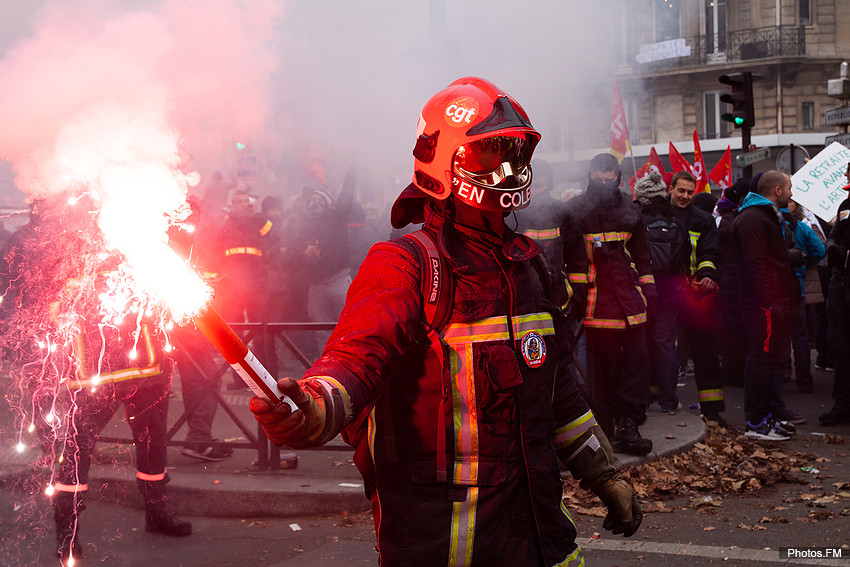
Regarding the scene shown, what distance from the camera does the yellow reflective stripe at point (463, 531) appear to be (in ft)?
6.47

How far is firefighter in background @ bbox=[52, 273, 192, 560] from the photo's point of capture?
441 centimetres

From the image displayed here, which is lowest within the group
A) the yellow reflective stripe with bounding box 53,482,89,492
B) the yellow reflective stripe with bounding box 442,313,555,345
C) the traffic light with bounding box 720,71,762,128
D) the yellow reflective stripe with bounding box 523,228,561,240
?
the yellow reflective stripe with bounding box 53,482,89,492

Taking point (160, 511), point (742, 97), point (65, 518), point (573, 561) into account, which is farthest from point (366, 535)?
point (742, 97)

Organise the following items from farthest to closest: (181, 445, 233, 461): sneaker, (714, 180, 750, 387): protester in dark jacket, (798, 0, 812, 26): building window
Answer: (798, 0, 812, 26): building window < (714, 180, 750, 387): protester in dark jacket < (181, 445, 233, 461): sneaker

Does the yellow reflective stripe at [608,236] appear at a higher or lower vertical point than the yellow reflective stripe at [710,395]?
higher

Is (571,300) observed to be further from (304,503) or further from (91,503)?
(91,503)

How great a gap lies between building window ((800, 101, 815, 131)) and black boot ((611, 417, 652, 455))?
2334 cm

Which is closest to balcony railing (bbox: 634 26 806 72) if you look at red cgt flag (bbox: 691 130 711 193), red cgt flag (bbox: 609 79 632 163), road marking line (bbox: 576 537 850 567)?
red cgt flag (bbox: 691 130 711 193)

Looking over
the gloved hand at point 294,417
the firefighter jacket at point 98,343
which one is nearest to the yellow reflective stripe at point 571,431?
the gloved hand at point 294,417

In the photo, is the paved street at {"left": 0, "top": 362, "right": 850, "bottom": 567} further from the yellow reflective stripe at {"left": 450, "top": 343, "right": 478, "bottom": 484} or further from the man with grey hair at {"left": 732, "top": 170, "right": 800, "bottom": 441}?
the yellow reflective stripe at {"left": 450, "top": 343, "right": 478, "bottom": 484}

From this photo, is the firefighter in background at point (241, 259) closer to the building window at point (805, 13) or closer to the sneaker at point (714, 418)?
the sneaker at point (714, 418)

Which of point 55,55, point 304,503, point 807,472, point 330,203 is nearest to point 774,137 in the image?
point 330,203

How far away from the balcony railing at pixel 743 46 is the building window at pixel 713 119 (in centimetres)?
113

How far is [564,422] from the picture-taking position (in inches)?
93.6
